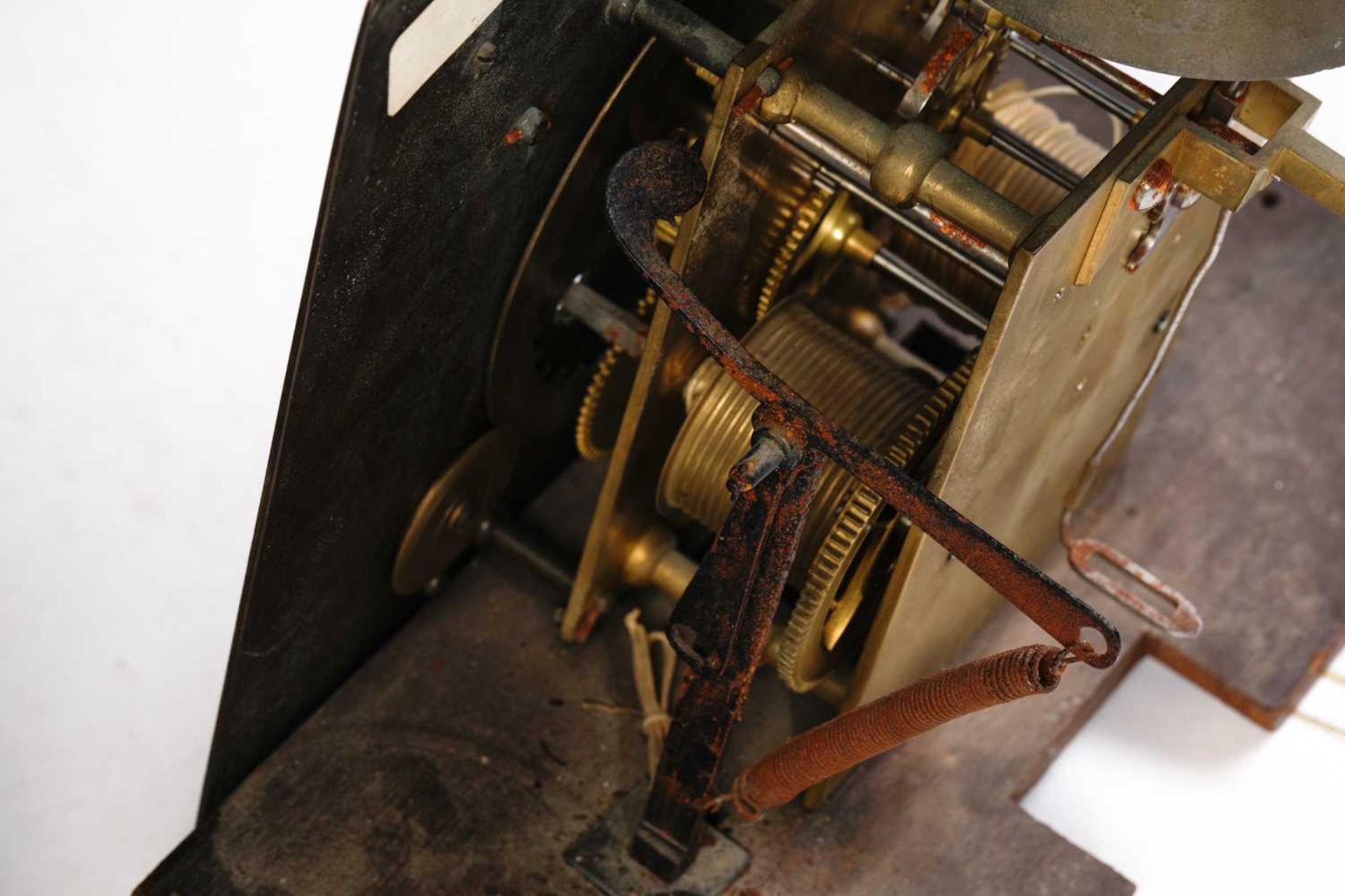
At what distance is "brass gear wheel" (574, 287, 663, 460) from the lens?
69.6 inches

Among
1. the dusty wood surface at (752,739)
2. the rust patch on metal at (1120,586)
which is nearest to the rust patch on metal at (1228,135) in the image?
the rust patch on metal at (1120,586)

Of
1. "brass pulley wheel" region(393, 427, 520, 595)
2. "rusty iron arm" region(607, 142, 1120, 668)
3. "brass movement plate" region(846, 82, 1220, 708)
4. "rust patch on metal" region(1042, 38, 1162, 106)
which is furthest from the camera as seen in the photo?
"brass pulley wheel" region(393, 427, 520, 595)

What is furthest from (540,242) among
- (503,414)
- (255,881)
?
(255,881)

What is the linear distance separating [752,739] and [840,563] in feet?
1.12

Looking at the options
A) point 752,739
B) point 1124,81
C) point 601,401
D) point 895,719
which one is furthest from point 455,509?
point 1124,81

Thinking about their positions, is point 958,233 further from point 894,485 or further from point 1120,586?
point 1120,586

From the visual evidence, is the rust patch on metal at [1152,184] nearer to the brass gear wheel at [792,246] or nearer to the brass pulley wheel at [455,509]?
the brass gear wheel at [792,246]

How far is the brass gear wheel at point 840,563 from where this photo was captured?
4.99 feet

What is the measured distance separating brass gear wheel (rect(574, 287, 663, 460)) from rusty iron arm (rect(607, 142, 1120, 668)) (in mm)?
410

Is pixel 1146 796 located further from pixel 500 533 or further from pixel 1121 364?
pixel 500 533

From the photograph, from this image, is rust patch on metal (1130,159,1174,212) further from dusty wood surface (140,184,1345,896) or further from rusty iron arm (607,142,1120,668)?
dusty wood surface (140,184,1345,896)

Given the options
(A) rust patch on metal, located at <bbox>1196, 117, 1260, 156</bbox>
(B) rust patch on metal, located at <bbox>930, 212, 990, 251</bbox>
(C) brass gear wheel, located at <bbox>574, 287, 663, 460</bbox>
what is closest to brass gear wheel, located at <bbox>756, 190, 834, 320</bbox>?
(C) brass gear wheel, located at <bbox>574, 287, 663, 460</bbox>

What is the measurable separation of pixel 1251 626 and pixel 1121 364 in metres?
0.48

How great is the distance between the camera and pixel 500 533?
6.23ft
